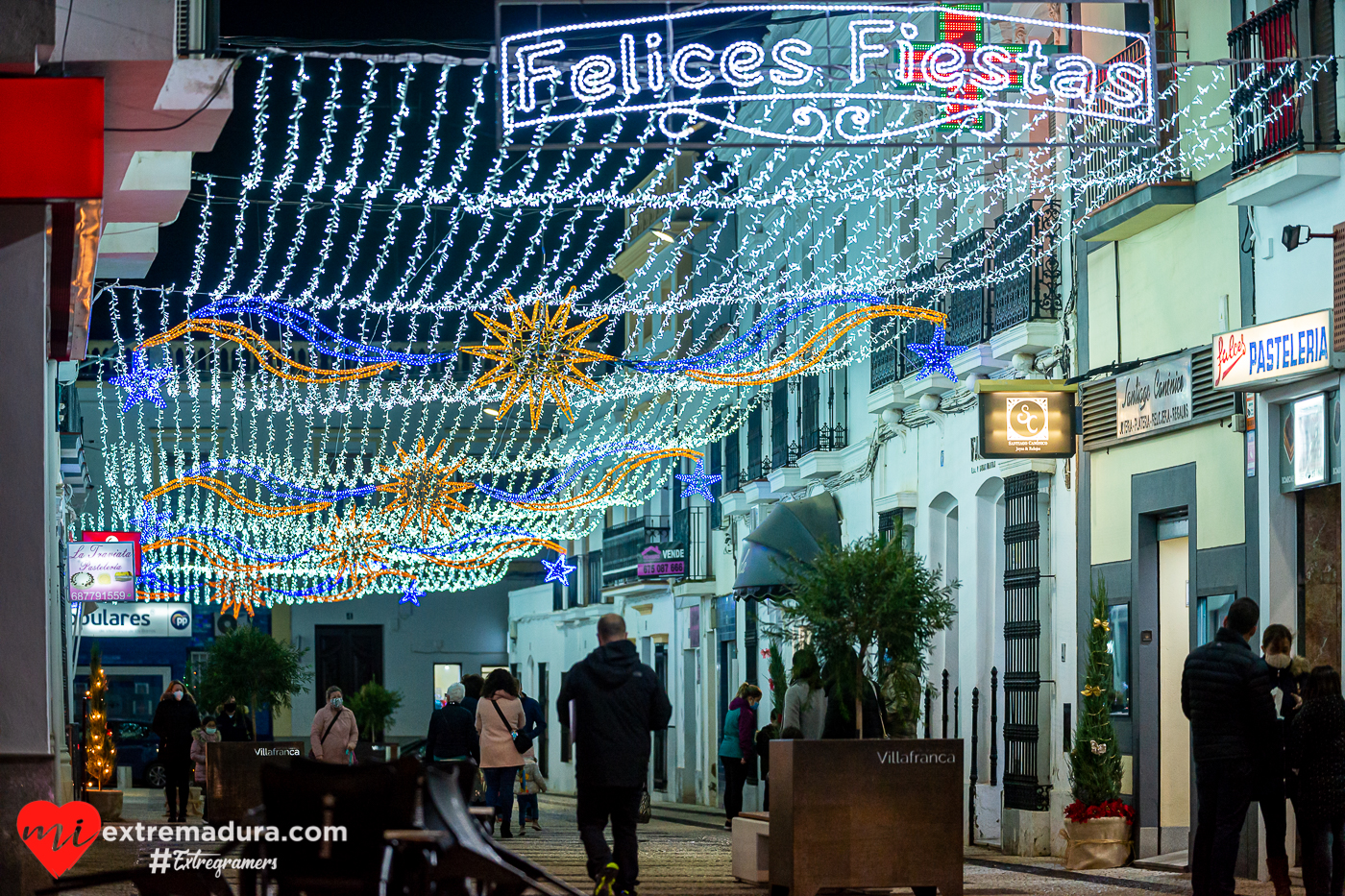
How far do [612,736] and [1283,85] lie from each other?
7.53 meters

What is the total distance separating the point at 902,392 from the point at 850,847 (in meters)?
11.4

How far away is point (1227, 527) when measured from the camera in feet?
49.7

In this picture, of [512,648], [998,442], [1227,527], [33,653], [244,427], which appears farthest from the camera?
[512,648]

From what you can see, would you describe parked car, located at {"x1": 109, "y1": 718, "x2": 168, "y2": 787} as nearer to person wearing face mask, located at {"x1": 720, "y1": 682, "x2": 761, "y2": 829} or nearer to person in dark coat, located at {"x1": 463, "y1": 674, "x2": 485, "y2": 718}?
person wearing face mask, located at {"x1": 720, "y1": 682, "x2": 761, "y2": 829}

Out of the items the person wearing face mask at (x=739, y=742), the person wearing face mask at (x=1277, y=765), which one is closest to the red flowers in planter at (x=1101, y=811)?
the person wearing face mask at (x=1277, y=765)

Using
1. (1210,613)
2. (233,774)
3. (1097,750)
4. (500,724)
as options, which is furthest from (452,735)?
(1210,613)

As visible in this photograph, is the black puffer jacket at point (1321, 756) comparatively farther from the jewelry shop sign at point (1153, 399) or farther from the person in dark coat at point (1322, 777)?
the jewelry shop sign at point (1153, 399)

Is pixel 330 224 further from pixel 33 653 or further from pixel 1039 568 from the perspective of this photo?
pixel 33 653

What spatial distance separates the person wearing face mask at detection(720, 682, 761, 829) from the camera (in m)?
21.5

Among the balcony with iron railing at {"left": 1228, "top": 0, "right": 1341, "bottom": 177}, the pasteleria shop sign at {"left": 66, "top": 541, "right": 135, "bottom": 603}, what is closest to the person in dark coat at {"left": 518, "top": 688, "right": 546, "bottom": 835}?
the pasteleria shop sign at {"left": 66, "top": 541, "right": 135, "bottom": 603}

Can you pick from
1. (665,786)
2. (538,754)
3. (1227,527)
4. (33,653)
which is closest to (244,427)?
(538,754)

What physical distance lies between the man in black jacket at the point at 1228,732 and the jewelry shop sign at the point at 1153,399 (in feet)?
17.1

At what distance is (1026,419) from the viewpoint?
57.9ft

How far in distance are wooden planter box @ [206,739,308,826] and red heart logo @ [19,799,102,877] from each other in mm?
6547
